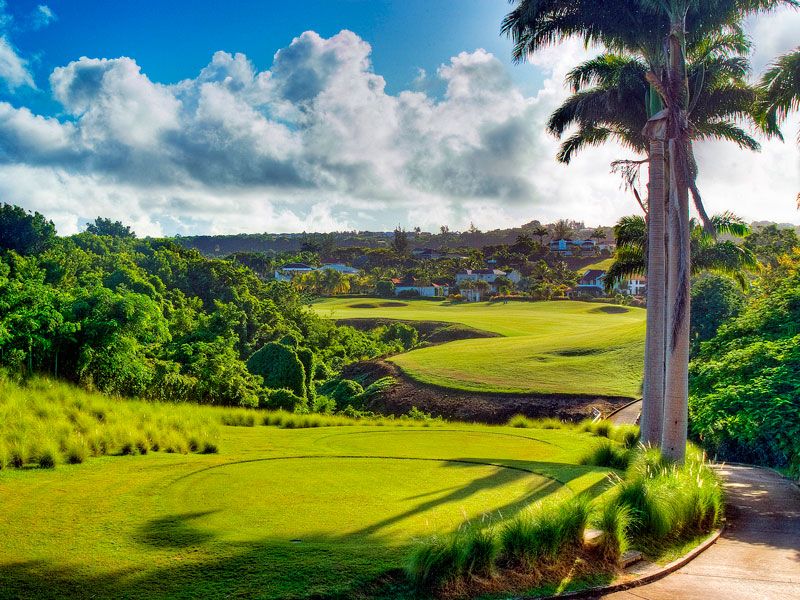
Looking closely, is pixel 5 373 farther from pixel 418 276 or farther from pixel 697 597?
pixel 418 276

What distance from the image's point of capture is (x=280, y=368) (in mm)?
30234

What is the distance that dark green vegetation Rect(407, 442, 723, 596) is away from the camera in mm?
6340

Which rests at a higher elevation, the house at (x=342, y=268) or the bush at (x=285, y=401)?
the house at (x=342, y=268)

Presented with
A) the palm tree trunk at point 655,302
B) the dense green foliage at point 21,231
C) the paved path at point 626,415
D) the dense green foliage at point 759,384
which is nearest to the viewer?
the dense green foliage at point 759,384

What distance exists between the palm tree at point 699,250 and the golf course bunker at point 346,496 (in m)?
12.4

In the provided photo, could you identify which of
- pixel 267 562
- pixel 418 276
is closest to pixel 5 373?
pixel 267 562

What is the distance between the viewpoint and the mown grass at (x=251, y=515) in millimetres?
5930

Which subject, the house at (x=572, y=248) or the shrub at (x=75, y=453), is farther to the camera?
the house at (x=572, y=248)

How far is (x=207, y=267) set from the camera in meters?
52.0

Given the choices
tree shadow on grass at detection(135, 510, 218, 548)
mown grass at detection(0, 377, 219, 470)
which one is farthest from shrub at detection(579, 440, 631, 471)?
tree shadow on grass at detection(135, 510, 218, 548)

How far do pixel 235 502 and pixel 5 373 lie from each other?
30.8 ft

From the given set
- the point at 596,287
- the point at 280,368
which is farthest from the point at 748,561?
the point at 596,287


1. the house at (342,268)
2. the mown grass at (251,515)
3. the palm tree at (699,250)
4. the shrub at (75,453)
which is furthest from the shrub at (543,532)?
the house at (342,268)

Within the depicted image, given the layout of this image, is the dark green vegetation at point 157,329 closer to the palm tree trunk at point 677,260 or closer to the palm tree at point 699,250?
the palm tree trunk at point 677,260
